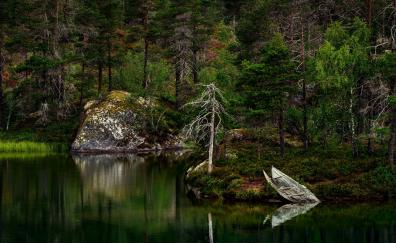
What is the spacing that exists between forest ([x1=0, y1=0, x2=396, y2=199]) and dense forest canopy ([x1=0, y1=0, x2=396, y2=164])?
150 millimetres

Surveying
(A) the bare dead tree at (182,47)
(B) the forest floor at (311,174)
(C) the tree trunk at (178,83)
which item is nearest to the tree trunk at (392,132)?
(B) the forest floor at (311,174)

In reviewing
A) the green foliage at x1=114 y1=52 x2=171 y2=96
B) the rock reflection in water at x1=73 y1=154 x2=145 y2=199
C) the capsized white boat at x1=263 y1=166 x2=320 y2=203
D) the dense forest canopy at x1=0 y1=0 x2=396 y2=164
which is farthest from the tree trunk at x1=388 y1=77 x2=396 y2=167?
the green foliage at x1=114 y1=52 x2=171 y2=96

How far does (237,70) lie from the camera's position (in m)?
59.8

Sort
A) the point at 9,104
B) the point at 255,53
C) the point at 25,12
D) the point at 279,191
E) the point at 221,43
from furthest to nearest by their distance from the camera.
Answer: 1. the point at 221,43
2. the point at 25,12
3. the point at 9,104
4. the point at 255,53
5. the point at 279,191

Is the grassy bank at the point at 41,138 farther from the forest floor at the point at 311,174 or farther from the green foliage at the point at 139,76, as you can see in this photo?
the forest floor at the point at 311,174

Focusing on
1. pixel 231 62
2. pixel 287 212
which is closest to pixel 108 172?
pixel 231 62

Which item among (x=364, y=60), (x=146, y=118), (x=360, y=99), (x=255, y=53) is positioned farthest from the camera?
(x=146, y=118)

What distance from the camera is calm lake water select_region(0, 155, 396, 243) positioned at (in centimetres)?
2856

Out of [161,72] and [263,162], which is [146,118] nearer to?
[161,72]

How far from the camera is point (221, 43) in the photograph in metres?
104

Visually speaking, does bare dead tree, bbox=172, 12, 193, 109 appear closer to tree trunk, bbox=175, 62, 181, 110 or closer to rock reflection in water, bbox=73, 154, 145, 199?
tree trunk, bbox=175, 62, 181, 110

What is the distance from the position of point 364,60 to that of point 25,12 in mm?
62565

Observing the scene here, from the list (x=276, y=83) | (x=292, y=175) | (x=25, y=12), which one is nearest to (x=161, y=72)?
(x=25, y=12)

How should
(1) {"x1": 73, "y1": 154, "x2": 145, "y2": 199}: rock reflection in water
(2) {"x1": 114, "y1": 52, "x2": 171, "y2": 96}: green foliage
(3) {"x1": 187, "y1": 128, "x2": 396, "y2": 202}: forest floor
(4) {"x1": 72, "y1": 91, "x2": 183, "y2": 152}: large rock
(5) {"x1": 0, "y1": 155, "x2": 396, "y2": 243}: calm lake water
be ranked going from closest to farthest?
(5) {"x1": 0, "y1": 155, "x2": 396, "y2": 243}: calm lake water < (3) {"x1": 187, "y1": 128, "x2": 396, "y2": 202}: forest floor < (1) {"x1": 73, "y1": 154, "x2": 145, "y2": 199}: rock reflection in water < (4) {"x1": 72, "y1": 91, "x2": 183, "y2": 152}: large rock < (2) {"x1": 114, "y1": 52, "x2": 171, "y2": 96}: green foliage
